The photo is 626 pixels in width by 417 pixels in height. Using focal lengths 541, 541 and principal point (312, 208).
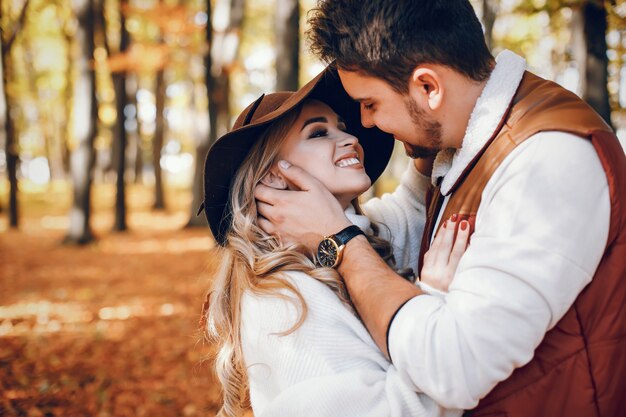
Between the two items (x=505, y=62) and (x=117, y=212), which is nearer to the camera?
(x=505, y=62)

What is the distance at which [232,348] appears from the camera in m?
2.41

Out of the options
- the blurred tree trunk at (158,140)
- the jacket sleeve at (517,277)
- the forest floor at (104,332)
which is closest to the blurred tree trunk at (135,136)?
the blurred tree trunk at (158,140)

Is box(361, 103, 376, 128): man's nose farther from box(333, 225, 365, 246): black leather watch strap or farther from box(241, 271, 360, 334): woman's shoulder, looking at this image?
box(241, 271, 360, 334): woman's shoulder

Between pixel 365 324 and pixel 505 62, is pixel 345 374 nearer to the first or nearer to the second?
pixel 365 324

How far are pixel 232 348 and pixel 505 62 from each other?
5.38 feet

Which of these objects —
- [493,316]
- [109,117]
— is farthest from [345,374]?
[109,117]

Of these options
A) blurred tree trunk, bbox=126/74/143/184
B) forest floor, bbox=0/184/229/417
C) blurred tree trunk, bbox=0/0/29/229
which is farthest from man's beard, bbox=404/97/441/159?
blurred tree trunk, bbox=126/74/143/184

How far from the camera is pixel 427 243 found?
2342 millimetres

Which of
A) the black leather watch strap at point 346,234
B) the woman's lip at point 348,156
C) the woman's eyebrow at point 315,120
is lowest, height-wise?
the black leather watch strap at point 346,234

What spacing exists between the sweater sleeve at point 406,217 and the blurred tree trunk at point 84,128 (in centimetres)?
1171

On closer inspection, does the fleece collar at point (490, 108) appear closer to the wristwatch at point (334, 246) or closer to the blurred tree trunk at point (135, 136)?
the wristwatch at point (334, 246)

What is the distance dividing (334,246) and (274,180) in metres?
0.60

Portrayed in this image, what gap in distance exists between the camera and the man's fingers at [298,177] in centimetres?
239

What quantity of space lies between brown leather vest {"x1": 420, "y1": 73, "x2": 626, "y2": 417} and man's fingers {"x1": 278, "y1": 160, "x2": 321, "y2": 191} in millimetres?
910
